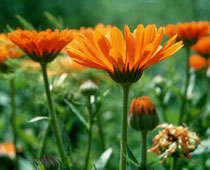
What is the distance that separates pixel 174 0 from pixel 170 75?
2.49 meters

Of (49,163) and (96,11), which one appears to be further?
(96,11)

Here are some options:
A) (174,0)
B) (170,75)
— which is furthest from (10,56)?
(174,0)

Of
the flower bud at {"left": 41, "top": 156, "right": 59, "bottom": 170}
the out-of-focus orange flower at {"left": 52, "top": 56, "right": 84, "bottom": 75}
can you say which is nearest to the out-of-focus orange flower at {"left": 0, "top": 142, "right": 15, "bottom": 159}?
the out-of-focus orange flower at {"left": 52, "top": 56, "right": 84, "bottom": 75}

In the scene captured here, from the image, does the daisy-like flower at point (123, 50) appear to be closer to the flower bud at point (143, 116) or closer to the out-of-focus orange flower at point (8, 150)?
the flower bud at point (143, 116)

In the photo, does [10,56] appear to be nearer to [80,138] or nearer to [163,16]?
[80,138]

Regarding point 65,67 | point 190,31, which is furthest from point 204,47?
point 65,67

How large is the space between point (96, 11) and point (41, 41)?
3.52m

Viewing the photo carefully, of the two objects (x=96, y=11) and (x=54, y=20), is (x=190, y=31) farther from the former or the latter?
(x=96, y=11)

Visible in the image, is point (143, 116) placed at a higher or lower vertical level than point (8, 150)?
higher

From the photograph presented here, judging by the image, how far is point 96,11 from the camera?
12.8ft

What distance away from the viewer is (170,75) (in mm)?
888

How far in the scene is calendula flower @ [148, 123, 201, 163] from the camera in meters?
0.49

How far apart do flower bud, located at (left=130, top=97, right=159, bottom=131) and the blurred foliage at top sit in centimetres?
264

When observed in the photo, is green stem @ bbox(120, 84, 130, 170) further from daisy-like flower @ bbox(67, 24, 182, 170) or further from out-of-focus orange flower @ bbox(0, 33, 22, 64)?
out-of-focus orange flower @ bbox(0, 33, 22, 64)
